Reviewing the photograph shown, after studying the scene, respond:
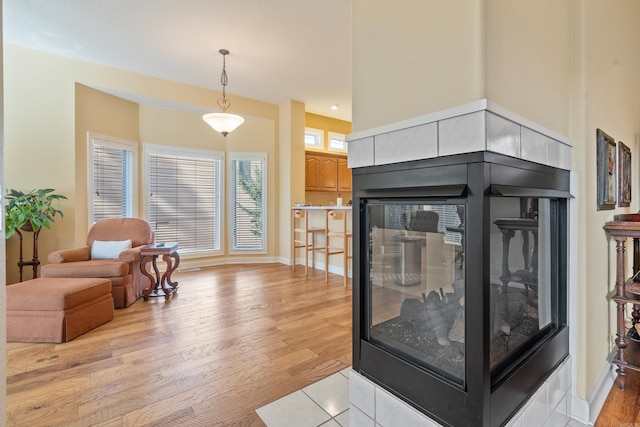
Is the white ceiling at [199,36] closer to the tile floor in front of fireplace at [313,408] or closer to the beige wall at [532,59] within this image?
the beige wall at [532,59]

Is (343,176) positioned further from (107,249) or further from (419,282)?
(419,282)

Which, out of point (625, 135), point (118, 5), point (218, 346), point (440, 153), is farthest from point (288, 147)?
point (440, 153)

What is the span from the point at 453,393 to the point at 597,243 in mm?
1394

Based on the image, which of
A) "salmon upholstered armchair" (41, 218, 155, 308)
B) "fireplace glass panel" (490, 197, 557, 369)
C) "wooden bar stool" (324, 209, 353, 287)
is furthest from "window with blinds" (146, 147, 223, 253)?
"fireplace glass panel" (490, 197, 557, 369)

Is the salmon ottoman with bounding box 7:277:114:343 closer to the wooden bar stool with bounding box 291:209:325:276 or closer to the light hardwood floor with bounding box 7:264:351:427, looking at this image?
the light hardwood floor with bounding box 7:264:351:427

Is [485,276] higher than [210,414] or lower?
higher

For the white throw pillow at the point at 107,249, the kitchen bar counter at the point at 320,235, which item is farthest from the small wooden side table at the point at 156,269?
the kitchen bar counter at the point at 320,235

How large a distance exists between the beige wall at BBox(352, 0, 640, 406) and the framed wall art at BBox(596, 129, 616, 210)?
0.07m

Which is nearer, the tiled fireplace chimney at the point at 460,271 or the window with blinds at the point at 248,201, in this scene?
the tiled fireplace chimney at the point at 460,271

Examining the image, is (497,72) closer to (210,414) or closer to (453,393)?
(453,393)

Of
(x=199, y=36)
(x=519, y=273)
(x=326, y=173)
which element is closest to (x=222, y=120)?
(x=199, y=36)

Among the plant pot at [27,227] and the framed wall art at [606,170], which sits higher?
the framed wall art at [606,170]

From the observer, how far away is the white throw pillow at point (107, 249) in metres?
3.66

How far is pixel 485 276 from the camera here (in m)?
0.93
